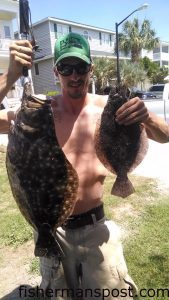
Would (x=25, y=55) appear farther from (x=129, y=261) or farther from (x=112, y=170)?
(x=129, y=261)

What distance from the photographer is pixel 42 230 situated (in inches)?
94.2

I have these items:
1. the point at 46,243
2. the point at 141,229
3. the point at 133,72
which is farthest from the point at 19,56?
the point at 133,72

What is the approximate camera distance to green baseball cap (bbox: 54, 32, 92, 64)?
2705 mm

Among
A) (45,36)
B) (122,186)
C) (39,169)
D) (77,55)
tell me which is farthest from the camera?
(45,36)

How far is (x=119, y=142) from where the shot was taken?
249 centimetres

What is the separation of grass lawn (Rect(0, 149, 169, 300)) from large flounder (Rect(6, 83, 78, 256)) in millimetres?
2331

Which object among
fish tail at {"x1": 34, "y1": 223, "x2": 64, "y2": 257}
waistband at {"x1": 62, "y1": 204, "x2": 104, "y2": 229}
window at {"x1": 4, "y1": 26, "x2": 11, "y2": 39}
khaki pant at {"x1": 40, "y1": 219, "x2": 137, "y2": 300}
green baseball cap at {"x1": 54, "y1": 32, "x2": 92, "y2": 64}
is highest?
window at {"x1": 4, "y1": 26, "x2": 11, "y2": 39}

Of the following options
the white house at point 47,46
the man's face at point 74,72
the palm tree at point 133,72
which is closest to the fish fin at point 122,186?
the man's face at point 74,72

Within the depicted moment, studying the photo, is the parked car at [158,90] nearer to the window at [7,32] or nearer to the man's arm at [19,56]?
the window at [7,32]

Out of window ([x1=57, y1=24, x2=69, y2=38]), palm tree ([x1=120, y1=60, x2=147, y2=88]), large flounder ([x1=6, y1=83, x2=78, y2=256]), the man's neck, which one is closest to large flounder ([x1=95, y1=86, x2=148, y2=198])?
large flounder ([x1=6, y1=83, x2=78, y2=256])

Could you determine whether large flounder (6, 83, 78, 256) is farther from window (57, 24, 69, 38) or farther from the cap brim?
window (57, 24, 69, 38)

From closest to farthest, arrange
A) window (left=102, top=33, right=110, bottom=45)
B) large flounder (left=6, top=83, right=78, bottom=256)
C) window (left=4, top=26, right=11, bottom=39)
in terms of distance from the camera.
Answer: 1. large flounder (left=6, top=83, right=78, bottom=256)
2. window (left=4, top=26, right=11, bottom=39)
3. window (left=102, top=33, right=110, bottom=45)

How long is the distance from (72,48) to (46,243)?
1.42 m

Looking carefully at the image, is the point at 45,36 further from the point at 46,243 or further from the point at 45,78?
the point at 46,243
